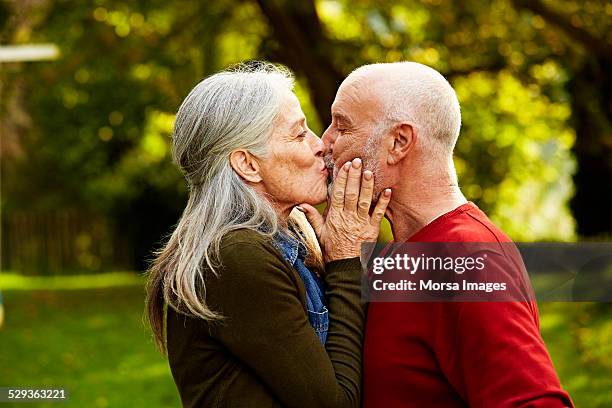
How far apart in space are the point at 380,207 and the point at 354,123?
0.26 m

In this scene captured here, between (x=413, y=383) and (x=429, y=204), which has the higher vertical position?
(x=429, y=204)

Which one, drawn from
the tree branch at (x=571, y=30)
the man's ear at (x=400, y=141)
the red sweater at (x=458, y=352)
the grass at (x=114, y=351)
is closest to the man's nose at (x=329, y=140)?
the man's ear at (x=400, y=141)

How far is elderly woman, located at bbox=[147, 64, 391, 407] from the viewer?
235 centimetres

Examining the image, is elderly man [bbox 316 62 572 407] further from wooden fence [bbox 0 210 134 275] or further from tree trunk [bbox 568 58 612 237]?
wooden fence [bbox 0 210 134 275]

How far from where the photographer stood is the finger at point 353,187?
2627 millimetres

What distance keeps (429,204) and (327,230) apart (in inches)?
12.3

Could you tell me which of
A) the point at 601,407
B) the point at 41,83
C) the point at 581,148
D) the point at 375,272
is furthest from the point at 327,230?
the point at 581,148

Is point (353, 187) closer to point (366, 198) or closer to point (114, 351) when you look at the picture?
point (366, 198)

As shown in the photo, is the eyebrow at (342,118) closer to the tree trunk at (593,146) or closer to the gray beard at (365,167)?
the gray beard at (365,167)

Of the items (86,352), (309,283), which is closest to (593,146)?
(86,352)

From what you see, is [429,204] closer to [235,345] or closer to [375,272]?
[375,272]

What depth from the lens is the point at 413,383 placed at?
2.36 m

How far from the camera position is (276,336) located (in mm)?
2336

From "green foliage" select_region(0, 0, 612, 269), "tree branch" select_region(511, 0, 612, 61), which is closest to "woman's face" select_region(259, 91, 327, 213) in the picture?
"tree branch" select_region(511, 0, 612, 61)
